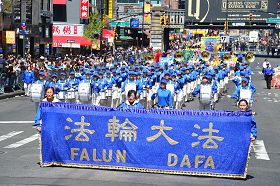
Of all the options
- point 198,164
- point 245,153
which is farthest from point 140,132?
point 245,153

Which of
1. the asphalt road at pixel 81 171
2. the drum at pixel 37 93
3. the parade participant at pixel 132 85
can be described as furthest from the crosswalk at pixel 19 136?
the parade participant at pixel 132 85

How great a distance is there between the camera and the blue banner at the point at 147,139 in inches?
427

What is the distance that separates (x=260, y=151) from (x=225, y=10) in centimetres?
6500

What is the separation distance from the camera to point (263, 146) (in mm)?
15117

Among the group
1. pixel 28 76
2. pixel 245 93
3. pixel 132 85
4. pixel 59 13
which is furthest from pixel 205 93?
pixel 59 13

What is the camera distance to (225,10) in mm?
77375

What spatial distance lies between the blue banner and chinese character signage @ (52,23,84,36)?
39817mm

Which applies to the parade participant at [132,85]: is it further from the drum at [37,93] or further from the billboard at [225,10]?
the billboard at [225,10]

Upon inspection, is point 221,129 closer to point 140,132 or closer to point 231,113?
point 231,113

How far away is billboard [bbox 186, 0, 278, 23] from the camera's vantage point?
76281mm

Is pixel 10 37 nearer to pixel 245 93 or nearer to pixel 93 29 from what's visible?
pixel 93 29

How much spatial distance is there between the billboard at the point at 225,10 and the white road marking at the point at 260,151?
203 feet

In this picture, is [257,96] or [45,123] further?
[257,96]

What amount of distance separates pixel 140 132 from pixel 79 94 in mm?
11448
